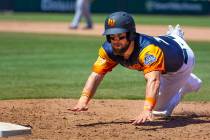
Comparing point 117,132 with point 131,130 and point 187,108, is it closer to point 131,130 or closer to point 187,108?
point 131,130

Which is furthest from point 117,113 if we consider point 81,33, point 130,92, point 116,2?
point 116,2

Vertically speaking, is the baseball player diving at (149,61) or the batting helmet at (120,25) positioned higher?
the batting helmet at (120,25)

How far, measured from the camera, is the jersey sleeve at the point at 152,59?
722cm

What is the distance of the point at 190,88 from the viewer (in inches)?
341

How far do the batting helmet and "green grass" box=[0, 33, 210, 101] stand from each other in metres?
3.05

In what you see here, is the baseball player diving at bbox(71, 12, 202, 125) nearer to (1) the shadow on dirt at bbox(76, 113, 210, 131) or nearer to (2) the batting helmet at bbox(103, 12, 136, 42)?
(2) the batting helmet at bbox(103, 12, 136, 42)

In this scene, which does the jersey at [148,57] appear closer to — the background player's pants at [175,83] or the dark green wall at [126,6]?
the background player's pants at [175,83]

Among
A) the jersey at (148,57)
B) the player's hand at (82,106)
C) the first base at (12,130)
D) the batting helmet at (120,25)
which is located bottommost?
the first base at (12,130)

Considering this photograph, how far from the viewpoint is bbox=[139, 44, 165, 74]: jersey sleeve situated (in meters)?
7.22

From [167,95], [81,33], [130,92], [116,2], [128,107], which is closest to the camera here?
[167,95]

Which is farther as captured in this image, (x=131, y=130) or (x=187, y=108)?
(x=187, y=108)

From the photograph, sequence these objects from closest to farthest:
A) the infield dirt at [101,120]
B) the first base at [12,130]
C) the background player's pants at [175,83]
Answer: the first base at [12,130], the infield dirt at [101,120], the background player's pants at [175,83]

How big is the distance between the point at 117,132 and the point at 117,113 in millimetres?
1554

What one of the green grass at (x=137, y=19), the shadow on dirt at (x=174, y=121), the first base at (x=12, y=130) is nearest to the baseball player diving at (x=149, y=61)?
the shadow on dirt at (x=174, y=121)
